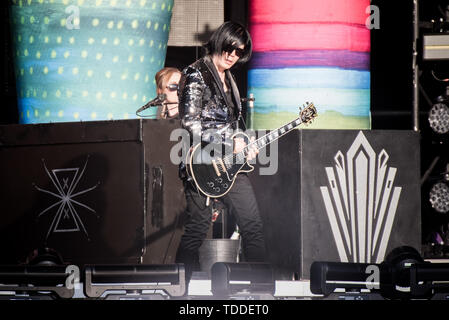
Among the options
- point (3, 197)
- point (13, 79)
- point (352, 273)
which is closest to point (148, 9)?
point (13, 79)

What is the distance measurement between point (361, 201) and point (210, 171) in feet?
2.81

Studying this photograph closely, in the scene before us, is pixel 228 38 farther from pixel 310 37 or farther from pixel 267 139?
pixel 310 37

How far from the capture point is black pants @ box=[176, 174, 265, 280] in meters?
4.66

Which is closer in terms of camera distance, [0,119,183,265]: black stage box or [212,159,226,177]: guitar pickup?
[212,159,226,177]: guitar pickup

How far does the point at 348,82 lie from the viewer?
5.87m

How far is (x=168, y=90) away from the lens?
564cm

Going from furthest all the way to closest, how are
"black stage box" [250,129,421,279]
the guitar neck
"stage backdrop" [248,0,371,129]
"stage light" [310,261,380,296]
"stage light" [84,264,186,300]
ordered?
"stage backdrop" [248,0,371,129]
the guitar neck
"black stage box" [250,129,421,279]
"stage light" [310,261,380,296]
"stage light" [84,264,186,300]

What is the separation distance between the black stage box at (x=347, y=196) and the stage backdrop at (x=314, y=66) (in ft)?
3.41

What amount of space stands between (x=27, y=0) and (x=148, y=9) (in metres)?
0.82

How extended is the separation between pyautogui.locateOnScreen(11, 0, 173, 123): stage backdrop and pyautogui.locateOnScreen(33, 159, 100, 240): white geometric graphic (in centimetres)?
78

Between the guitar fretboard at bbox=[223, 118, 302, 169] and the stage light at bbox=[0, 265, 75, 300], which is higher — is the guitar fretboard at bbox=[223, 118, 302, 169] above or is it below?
above

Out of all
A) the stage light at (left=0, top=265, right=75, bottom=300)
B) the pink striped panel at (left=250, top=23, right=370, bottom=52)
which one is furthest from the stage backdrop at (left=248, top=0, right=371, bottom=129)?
the stage light at (left=0, top=265, right=75, bottom=300)

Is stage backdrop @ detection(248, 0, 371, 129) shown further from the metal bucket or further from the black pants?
the black pants
